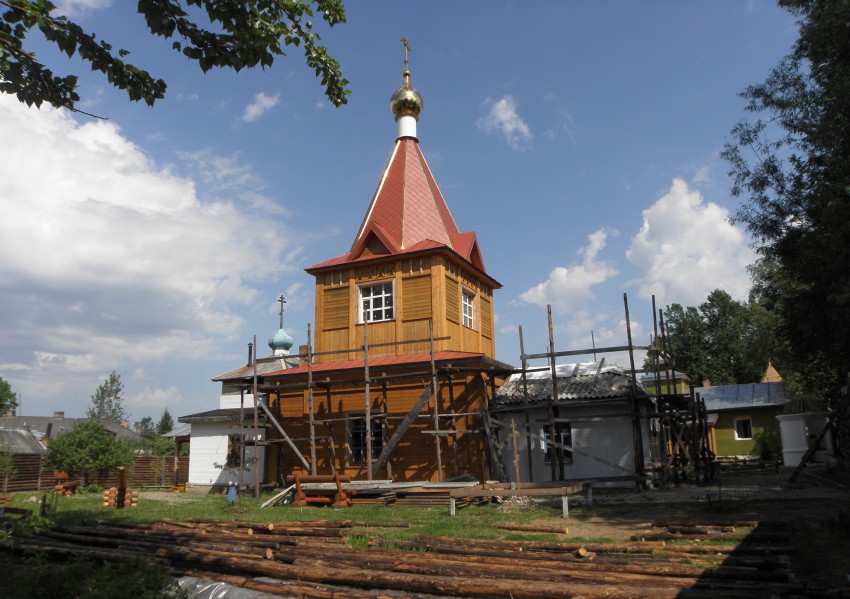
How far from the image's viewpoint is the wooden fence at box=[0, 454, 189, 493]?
28.1 meters

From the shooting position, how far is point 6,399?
201ft

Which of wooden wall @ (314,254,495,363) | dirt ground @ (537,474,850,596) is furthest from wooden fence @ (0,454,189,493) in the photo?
dirt ground @ (537,474,850,596)

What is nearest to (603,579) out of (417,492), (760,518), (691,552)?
(691,552)

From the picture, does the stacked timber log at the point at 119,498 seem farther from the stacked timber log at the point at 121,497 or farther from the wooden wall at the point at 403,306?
the wooden wall at the point at 403,306

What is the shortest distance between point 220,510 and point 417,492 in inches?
193

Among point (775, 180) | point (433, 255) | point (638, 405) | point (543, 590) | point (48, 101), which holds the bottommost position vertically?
point (543, 590)

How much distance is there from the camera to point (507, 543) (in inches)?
379

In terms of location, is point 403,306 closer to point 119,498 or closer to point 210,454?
point 119,498

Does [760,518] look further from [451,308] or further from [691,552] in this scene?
[451,308]

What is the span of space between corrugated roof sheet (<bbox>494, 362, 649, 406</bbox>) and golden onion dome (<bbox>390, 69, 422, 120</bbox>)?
10.4 metres

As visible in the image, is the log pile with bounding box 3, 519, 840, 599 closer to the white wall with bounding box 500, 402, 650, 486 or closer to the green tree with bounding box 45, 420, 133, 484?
the white wall with bounding box 500, 402, 650, 486

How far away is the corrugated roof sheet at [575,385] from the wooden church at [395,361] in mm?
928

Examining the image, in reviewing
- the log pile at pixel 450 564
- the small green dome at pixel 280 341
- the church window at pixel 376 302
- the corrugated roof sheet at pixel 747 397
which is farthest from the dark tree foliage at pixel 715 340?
the log pile at pixel 450 564

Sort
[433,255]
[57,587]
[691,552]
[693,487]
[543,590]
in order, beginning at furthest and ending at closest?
1. [433,255]
2. [693,487]
3. [691,552]
4. [57,587]
5. [543,590]
